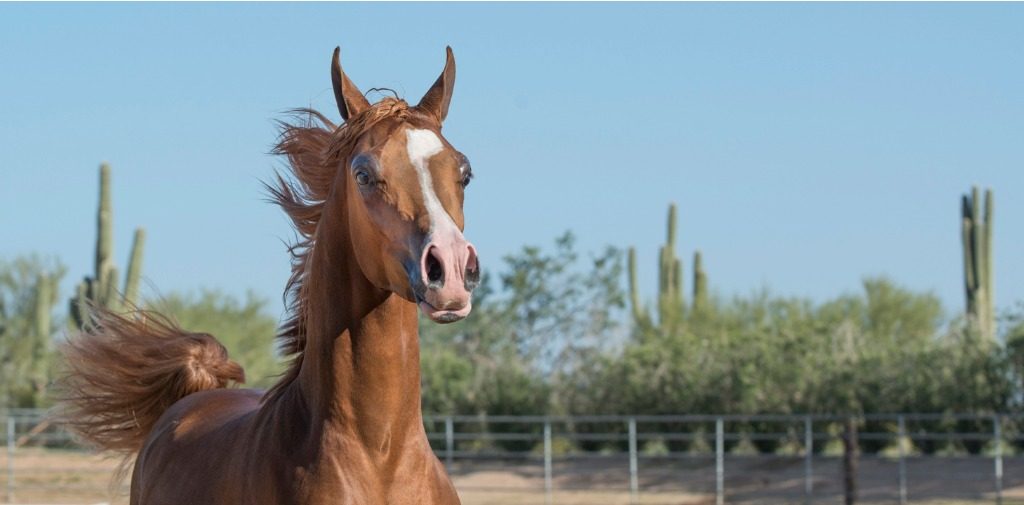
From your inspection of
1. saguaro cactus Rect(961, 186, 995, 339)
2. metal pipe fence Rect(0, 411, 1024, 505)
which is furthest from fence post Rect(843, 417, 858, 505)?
saguaro cactus Rect(961, 186, 995, 339)

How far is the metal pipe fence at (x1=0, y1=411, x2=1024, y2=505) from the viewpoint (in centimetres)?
1950

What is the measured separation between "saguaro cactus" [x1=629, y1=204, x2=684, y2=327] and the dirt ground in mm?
7729

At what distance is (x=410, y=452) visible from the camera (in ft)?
12.7

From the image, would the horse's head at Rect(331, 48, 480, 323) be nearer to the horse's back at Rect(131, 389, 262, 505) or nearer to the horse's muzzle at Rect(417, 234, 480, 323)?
the horse's muzzle at Rect(417, 234, 480, 323)

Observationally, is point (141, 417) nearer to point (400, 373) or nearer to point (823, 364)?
point (400, 373)

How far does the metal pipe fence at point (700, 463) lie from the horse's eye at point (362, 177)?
15.1m

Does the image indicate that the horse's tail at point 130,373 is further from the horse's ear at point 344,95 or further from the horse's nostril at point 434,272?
the horse's nostril at point 434,272

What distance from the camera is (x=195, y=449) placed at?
15.4 feet

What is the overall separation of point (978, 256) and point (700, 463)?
6.95m

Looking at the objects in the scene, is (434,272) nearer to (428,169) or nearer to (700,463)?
(428,169)

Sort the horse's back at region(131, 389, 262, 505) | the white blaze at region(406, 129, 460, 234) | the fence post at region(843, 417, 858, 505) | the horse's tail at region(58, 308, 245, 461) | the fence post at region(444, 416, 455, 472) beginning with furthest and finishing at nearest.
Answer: the fence post at region(444, 416, 455, 472)
the fence post at region(843, 417, 858, 505)
the horse's tail at region(58, 308, 245, 461)
the horse's back at region(131, 389, 262, 505)
the white blaze at region(406, 129, 460, 234)

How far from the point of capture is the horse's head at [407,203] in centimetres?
331

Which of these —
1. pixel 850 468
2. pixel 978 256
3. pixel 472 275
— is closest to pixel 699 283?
pixel 978 256

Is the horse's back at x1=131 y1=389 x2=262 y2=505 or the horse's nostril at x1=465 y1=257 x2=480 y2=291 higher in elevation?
the horse's nostril at x1=465 y1=257 x2=480 y2=291
